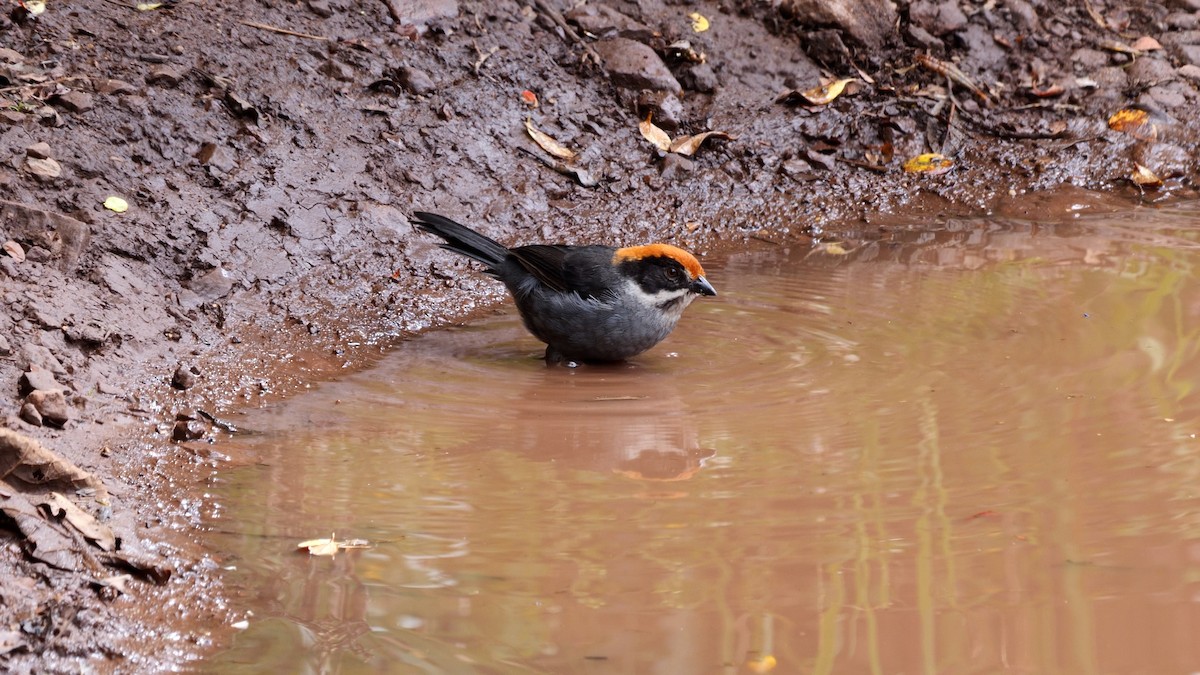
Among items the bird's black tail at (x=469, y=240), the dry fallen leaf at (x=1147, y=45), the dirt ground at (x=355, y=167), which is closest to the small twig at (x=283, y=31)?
the dirt ground at (x=355, y=167)

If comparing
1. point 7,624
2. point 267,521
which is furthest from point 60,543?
point 267,521

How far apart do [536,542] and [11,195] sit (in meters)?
3.66

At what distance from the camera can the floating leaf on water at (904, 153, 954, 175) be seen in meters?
8.07

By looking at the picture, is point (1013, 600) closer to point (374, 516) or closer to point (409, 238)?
point (374, 516)

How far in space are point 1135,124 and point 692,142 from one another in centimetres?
329

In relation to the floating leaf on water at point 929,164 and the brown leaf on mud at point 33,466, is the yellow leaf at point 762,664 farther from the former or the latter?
the floating leaf on water at point 929,164

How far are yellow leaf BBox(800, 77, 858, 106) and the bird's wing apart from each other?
309cm

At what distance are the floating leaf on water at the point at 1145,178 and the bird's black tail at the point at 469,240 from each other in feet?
15.5

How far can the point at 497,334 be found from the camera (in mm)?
6188

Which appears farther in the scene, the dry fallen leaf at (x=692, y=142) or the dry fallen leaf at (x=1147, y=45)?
the dry fallen leaf at (x=1147, y=45)

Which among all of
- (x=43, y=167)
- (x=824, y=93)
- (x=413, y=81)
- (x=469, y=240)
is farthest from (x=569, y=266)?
(x=824, y=93)

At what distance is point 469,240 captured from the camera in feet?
19.7

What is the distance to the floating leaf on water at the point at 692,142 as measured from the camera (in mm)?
7922

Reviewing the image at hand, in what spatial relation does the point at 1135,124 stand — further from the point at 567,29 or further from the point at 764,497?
the point at 764,497
